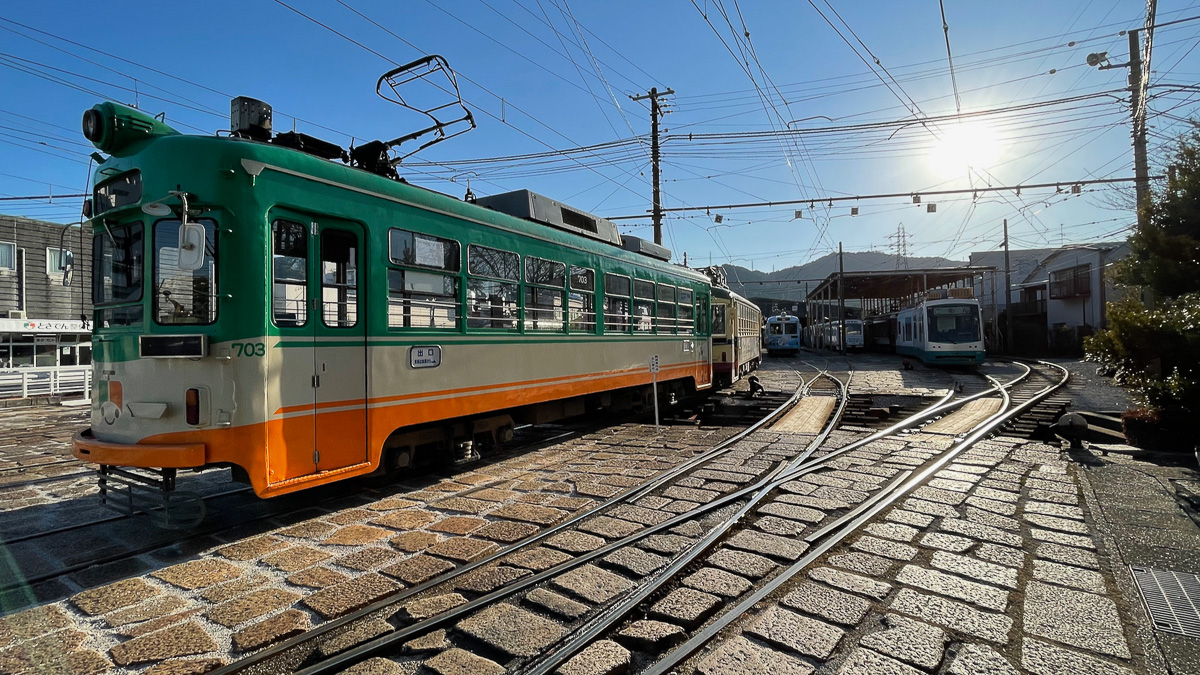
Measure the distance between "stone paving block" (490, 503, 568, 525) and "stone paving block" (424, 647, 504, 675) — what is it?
1.98 metres

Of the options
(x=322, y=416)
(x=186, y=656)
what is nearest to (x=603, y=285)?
(x=322, y=416)

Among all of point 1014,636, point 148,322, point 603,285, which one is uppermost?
point 603,285

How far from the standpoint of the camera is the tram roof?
3584 centimetres

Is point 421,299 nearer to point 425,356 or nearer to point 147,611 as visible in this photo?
point 425,356

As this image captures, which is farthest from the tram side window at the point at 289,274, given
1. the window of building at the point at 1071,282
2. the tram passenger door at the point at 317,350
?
the window of building at the point at 1071,282

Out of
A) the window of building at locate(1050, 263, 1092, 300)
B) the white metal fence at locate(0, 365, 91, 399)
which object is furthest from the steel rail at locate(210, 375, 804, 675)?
the window of building at locate(1050, 263, 1092, 300)

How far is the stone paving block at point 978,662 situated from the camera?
2758 mm

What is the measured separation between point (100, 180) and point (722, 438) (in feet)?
26.1

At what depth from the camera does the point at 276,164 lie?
461 cm

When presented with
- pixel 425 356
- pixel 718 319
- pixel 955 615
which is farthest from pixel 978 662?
pixel 718 319

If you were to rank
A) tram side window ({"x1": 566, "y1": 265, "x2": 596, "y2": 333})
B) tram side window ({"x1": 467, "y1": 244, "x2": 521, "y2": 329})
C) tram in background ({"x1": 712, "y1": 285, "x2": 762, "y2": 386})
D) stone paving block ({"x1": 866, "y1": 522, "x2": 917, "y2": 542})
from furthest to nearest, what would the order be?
1. tram in background ({"x1": 712, "y1": 285, "x2": 762, "y2": 386})
2. tram side window ({"x1": 566, "y1": 265, "x2": 596, "y2": 333})
3. tram side window ({"x1": 467, "y1": 244, "x2": 521, "y2": 329})
4. stone paving block ({"x1": 866, "y1": 522, "x2": 917, "y2": 542})

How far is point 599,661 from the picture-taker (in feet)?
9.36

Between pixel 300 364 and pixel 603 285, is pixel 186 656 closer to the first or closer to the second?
pixel 300 364

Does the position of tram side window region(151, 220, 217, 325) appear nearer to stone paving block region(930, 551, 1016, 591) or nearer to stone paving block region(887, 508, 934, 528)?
stone paving block region(930, 551, 1016, 591)
